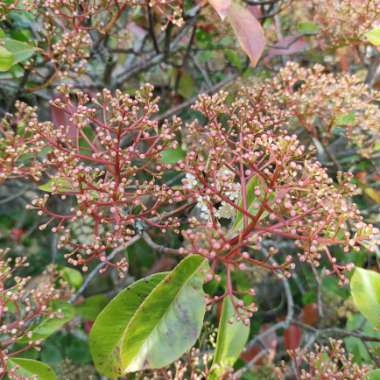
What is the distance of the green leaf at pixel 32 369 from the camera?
3.98 ft

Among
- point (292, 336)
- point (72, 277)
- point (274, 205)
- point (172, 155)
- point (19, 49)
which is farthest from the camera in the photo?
point (292, 336)

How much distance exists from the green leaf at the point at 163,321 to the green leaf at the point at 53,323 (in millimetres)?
415

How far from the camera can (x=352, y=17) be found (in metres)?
1.68

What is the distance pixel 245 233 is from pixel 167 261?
116 cm

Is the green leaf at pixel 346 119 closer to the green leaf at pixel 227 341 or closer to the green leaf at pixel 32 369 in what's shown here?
the green leaf at pixel 227 341

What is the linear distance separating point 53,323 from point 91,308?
35cm

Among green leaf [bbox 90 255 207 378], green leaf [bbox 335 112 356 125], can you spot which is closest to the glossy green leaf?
green leaf [bbox 90 255 207 378]

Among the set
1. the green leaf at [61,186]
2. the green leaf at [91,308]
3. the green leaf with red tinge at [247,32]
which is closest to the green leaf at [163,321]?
the green leaf at [61,186]

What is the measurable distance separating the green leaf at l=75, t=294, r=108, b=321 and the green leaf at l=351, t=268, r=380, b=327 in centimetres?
90

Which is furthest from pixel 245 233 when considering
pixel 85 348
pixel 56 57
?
pixel 85 348

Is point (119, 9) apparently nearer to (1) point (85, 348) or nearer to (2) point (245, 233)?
(2) point (245, 233)

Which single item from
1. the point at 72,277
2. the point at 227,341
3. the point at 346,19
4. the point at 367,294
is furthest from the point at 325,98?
the point at 72,277

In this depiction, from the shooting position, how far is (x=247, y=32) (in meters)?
1.33

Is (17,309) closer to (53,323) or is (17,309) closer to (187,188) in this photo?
(53,323)
